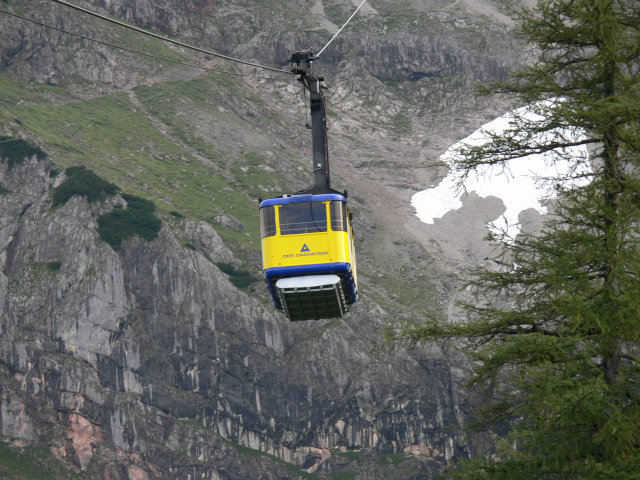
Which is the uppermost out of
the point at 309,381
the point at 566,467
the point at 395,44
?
the point at 395,44

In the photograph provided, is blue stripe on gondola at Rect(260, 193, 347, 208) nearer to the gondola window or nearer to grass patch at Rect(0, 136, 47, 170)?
the gondola window

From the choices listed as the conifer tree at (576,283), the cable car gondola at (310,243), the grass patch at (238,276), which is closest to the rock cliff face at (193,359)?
the grass patch at (238,276)

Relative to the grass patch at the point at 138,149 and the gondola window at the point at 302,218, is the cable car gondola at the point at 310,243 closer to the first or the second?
the gondola window at the point at 302,218

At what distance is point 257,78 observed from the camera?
16762 cm

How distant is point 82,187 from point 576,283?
98.8 metres

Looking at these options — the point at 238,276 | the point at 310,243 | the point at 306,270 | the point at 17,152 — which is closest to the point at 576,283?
the point at 306,270

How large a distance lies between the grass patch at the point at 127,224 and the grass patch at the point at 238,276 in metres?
11.0

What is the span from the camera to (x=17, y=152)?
10669 centimetres

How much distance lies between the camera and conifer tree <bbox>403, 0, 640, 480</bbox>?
40.0 feet

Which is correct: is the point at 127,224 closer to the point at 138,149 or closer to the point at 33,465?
the point at 138,149

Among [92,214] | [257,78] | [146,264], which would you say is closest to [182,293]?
[146,264]

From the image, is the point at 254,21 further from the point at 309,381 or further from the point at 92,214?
the point at 309,381

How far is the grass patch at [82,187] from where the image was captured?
10319 centimetres

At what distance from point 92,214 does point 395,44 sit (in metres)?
105
